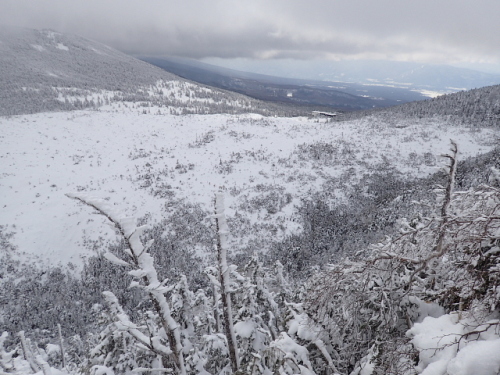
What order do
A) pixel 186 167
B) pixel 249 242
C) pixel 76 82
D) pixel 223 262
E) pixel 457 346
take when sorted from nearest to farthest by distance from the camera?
pixel 457 346 → pixel 223 262 → pixel 249 242 → pixel 186 167 → pixel 76 82

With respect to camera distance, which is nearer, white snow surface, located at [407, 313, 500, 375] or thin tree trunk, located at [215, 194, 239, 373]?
white snow surface, located at [407, 313, 500, 375]

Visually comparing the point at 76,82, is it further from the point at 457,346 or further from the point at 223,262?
the point at 457,346

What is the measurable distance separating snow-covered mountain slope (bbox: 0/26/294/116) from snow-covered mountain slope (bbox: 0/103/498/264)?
1342 inches

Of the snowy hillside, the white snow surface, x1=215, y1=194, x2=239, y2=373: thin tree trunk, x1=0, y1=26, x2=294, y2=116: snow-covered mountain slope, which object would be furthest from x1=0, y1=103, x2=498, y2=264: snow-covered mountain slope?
x1=0, y1=26, x2=294, y2=116: snow-covered mountain slope

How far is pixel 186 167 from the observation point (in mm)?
40031

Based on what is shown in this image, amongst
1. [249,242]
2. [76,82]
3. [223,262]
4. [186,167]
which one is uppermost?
[76,82]

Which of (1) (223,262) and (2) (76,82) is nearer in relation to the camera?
(1) (223,262)

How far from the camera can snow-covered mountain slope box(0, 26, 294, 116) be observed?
8889 centimetres

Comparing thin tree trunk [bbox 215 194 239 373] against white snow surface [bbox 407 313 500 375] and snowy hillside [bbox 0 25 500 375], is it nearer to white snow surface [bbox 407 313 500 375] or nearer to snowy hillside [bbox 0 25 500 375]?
snowy hillside [bbox 0 25 500 375]

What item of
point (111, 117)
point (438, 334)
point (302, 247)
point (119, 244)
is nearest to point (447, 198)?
point (438, 334)

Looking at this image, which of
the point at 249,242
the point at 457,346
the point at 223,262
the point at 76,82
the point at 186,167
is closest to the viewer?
the point at 457,346

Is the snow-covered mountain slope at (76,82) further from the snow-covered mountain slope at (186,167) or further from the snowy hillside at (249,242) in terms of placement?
the snow-covered mountain slope at (186,167)

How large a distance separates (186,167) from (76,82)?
115m

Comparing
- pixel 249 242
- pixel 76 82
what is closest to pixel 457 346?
pixel 249 242
